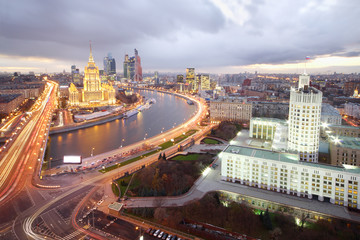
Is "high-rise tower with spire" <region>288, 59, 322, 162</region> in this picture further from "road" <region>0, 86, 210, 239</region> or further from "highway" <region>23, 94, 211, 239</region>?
"road" <region>0, 86, 210, 239</region>

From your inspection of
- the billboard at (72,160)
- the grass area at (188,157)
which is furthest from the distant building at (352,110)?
the billboard at (72,160)

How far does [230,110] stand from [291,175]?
Result: 955 inches

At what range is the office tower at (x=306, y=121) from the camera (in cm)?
1620

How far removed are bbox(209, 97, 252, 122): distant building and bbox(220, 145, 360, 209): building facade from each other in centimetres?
2144

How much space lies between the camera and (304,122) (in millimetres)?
16547

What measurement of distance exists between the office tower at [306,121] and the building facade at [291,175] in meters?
1.92

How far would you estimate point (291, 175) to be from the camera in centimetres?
1433

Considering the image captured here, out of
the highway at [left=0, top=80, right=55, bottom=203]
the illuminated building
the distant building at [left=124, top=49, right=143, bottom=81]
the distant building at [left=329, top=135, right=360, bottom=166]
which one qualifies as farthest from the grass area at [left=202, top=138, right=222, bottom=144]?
the distant building at [left=124, top=49, right=143, bottom=81]

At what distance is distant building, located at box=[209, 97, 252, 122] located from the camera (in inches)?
1470

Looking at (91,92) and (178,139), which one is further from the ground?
(91,92)

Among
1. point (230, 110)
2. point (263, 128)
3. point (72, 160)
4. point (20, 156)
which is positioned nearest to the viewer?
point (72, 160)

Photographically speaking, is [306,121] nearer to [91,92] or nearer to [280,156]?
[280,156]

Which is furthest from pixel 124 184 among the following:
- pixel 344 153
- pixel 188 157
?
pixel 344 153

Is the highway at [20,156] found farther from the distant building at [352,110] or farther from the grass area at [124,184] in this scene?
the distant building at [352,110]
